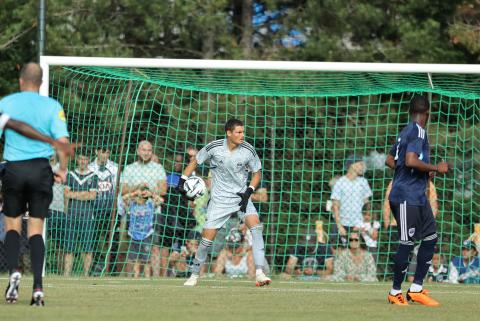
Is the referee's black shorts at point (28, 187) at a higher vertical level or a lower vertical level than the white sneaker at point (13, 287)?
higher

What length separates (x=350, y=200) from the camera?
50.6 ft

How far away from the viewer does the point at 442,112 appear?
1702 cm

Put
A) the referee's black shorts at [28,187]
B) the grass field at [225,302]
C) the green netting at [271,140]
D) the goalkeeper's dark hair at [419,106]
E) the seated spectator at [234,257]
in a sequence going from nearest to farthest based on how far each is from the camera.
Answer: the grass field at [225,302]
the referee's black shorts at [28,187]
the goalkeeper's dark hair at [419,106]
the green netting at [271,140]
the seated spectator at [234,257]

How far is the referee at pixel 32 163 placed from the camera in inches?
342

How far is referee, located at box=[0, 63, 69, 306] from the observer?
8.68 metres

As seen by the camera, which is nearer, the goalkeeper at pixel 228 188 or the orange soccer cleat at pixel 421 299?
the orange soccer cleat at pixel 421 299

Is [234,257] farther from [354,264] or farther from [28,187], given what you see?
[28,187]

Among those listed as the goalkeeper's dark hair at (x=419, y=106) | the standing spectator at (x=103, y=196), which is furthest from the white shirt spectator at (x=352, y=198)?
the goalkeeper's dark hair at (x=419, y=106)

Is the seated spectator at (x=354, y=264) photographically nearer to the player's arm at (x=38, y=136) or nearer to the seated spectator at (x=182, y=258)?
the seated spectator at (x=182, y=258)

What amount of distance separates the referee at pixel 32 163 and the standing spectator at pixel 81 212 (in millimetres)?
6455

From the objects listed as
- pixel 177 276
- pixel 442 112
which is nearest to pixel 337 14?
pixel 442 112

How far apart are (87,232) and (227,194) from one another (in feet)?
12.0

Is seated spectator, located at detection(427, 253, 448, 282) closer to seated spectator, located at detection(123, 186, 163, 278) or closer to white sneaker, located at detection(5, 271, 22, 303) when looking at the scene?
seated spectator, located at detection(123, 186, 163, 278)

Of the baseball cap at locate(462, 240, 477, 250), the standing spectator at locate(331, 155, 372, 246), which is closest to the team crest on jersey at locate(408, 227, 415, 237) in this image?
the standing spectator at locate(331, 155, 372, 246)
